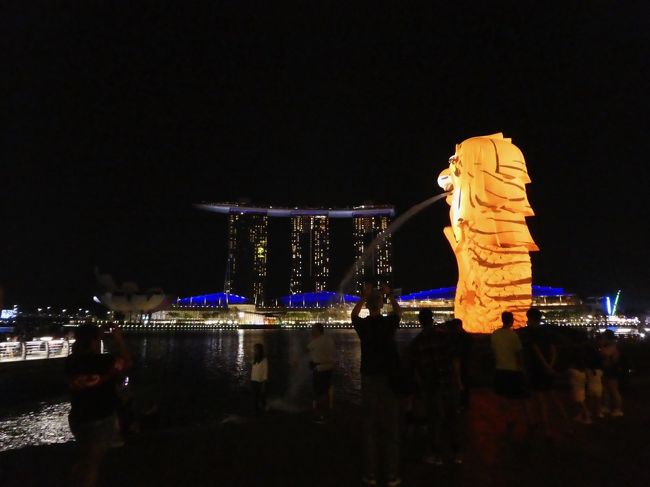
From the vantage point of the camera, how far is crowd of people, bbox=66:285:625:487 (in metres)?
3.62

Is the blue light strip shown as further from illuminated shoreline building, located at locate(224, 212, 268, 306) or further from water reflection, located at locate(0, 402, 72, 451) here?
water reflection, located at locate(0, 402, 72, 451)

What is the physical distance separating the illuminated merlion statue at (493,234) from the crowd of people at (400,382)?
34.4 feet

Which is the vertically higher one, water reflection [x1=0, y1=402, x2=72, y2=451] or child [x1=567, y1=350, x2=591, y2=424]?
child [x1=567, y1=350, x2=591, y2=424]

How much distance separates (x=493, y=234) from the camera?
714 inches

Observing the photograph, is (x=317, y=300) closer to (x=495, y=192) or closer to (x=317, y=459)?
(x=495, y=192)

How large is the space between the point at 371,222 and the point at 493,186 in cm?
14933

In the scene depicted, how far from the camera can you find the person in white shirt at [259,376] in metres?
8.66

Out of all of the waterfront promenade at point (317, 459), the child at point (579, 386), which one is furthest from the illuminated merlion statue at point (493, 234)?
the waterfront promenade at point (317, 459)

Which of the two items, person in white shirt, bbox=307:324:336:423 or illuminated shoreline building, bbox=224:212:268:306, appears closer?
person in white shirt, bbox=307:324:336:423

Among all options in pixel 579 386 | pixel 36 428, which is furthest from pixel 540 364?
pixel 36 428

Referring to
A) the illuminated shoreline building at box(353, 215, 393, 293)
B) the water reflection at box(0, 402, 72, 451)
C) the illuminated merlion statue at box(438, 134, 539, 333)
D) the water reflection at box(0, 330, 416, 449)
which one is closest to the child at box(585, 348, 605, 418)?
the water reflection at box(0, 330, 416, 449)

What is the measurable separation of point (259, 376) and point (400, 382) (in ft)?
16.9

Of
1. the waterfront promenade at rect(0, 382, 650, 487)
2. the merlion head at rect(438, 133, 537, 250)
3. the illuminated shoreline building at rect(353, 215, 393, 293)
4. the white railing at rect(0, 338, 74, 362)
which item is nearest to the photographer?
the waterfront promenade at rect(0, 382, 650, 487)

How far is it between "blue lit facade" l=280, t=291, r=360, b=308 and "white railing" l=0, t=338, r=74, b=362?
372ft
